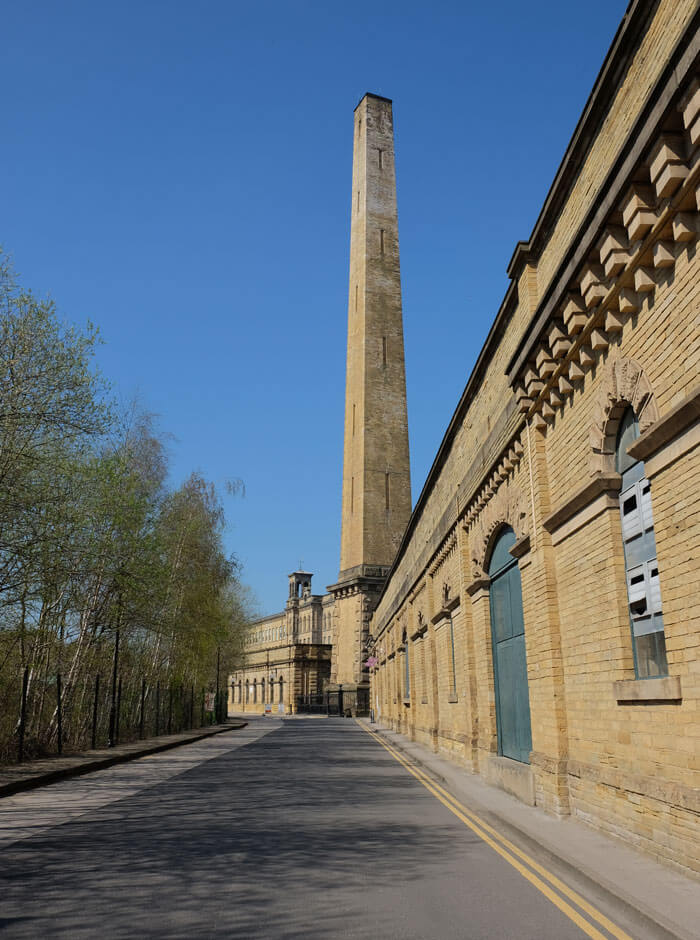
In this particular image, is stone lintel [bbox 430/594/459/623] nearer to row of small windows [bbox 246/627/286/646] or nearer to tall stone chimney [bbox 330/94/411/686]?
tall stone chimney [bbox 330/94/411/686]

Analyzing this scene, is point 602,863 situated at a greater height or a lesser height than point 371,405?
lesser

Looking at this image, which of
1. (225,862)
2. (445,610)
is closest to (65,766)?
(445,610)

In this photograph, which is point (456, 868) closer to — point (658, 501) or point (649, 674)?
point (649, 674)

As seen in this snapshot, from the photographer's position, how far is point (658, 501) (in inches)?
258

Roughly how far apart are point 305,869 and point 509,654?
6422 mm

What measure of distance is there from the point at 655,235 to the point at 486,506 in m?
7.95

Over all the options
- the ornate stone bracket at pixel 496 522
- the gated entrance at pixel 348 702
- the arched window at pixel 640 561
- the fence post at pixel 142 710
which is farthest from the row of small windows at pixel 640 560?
the gated entrance at pixel 348 702

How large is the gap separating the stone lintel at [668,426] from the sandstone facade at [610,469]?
0.02 metres

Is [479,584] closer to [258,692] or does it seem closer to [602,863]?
[602,863]

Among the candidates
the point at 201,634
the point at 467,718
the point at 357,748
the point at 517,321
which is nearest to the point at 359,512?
the point at 201,634

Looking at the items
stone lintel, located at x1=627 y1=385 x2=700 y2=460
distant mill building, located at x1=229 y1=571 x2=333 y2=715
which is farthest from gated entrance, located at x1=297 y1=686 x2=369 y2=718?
stone lintel, located at x1=627 y1=385 x2=700 y2=460

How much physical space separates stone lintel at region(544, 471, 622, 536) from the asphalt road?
3685 mm

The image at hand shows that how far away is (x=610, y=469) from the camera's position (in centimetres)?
792

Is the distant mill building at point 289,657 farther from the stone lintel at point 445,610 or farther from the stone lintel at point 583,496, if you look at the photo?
the stone lintel at point 583,496
